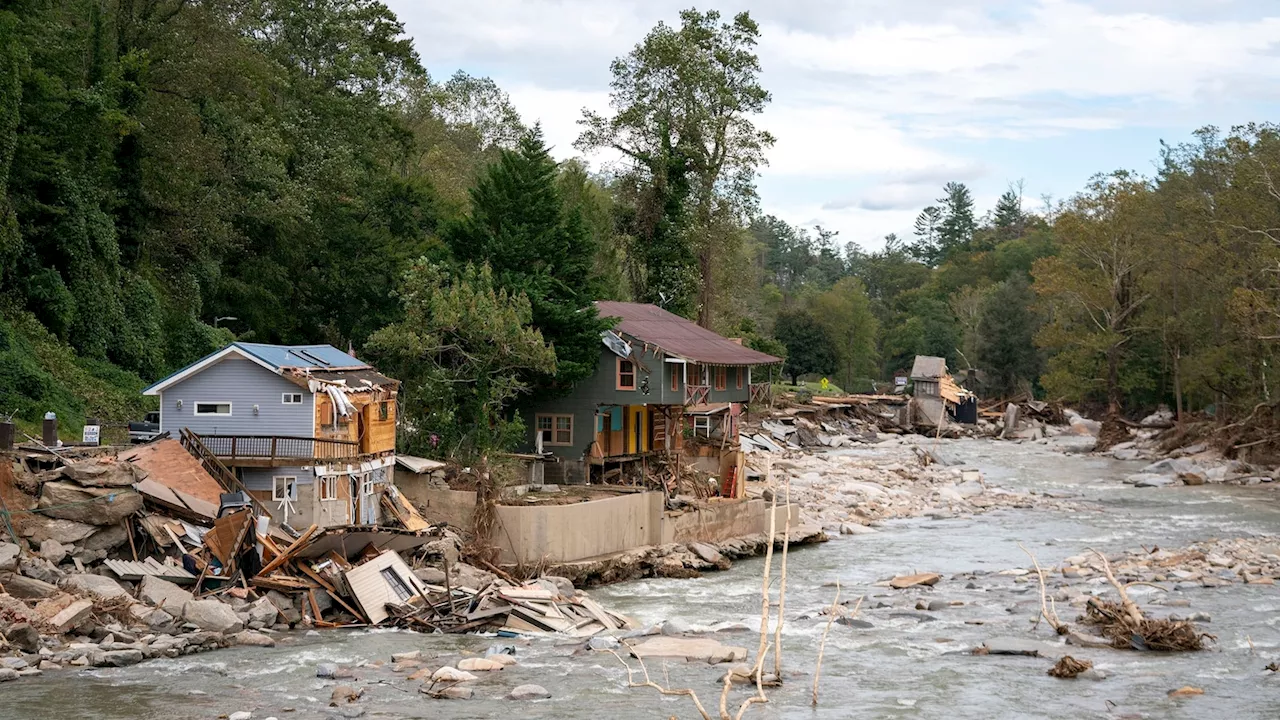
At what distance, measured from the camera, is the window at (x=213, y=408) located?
3491 centimetres

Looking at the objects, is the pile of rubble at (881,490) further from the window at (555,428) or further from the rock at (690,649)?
the rock at (690,649)

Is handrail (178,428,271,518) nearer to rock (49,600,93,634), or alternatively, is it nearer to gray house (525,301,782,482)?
rock (49,600,93,634)

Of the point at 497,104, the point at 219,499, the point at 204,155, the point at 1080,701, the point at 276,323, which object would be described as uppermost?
the point at 497,104

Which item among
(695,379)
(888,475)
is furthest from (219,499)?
(888,475)

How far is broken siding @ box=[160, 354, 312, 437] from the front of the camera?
3462 centimetres

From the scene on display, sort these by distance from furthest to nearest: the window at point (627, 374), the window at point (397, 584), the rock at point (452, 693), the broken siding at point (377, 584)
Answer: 1. the window at point (627, 374)
2. the window at point (397, 584)
3. the broken siding at point (377, 584)
4. the rock at point (452, 693)

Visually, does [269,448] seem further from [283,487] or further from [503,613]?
[503,613]

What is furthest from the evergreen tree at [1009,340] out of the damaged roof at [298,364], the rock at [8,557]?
the rock at [8,557]

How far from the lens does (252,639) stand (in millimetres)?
26719

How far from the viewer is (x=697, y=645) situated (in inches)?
1083

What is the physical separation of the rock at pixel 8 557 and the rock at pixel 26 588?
0.46 m

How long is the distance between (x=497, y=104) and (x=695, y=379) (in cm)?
5215

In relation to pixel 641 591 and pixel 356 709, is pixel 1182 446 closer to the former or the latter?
pixel 641 591

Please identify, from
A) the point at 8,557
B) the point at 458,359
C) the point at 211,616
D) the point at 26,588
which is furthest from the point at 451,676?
the point at 458,359
